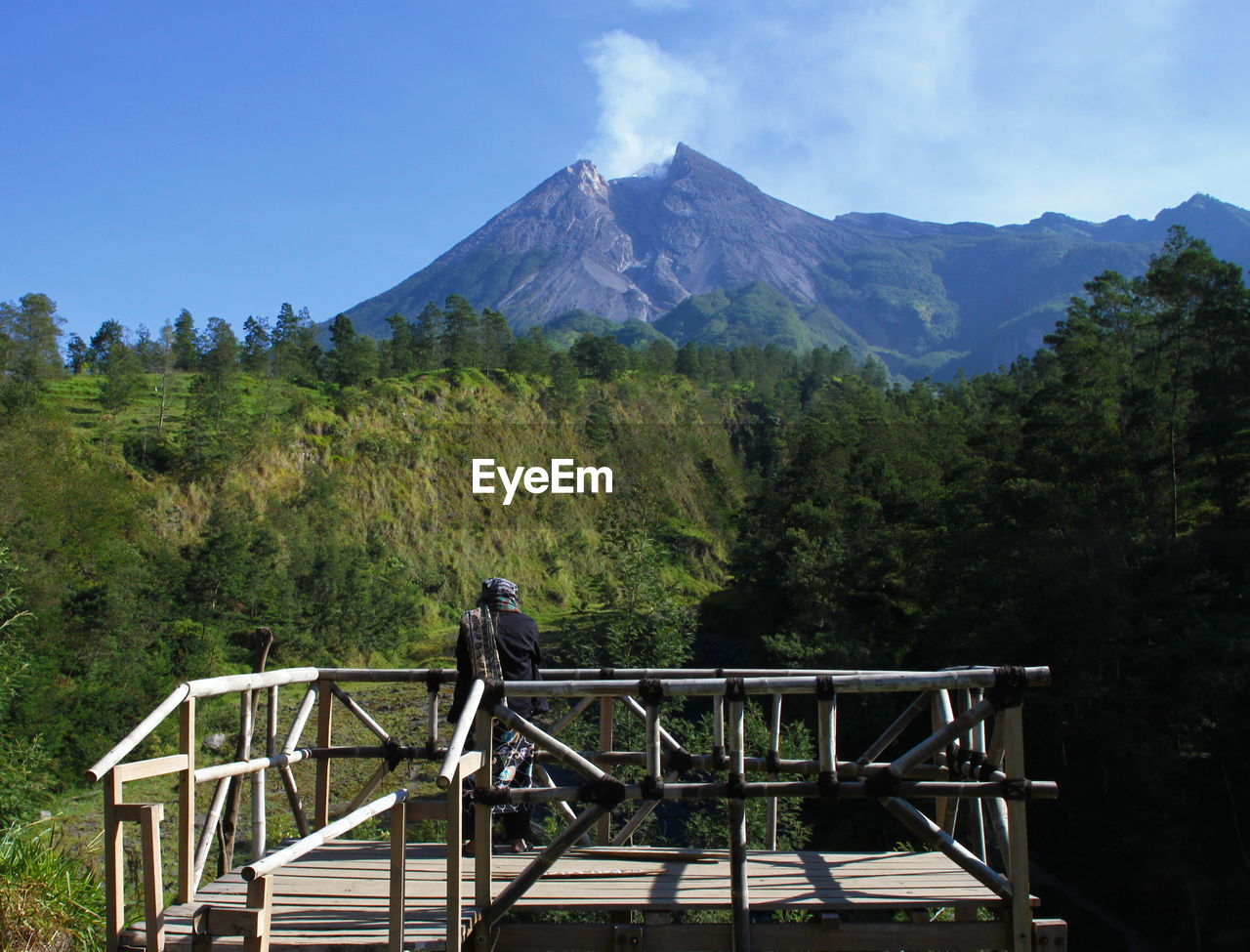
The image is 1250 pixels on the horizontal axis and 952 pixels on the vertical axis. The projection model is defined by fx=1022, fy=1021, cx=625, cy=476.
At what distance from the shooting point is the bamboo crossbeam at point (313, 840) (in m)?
3.43

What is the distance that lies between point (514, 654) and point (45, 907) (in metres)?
4.21

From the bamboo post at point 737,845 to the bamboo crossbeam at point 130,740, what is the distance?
2.28m

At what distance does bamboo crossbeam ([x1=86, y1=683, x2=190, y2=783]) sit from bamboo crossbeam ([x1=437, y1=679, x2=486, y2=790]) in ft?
3.67

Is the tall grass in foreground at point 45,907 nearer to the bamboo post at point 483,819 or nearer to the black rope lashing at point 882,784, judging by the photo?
the bamboo post at point 483,819

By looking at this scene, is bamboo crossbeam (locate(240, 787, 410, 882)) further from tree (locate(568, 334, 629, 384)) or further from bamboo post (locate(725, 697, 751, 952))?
tree (locate(568, 334, 629, 384))

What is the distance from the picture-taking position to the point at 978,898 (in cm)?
462

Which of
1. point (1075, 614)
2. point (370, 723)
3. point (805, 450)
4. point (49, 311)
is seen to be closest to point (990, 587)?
point (1075, 614)

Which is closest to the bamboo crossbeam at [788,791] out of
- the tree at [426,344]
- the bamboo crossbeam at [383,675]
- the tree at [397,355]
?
the bamboo crossbeam at [383,675]

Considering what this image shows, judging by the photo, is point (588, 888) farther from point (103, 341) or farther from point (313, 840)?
point (103, 341)

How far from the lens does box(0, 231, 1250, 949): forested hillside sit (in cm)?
2530

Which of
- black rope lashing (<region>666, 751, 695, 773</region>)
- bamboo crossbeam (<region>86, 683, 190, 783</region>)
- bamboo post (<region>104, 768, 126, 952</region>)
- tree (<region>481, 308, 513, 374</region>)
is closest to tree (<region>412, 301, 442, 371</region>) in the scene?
tree (<region>481, 308, 513, 374</region>)

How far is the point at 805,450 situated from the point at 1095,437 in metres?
19.2

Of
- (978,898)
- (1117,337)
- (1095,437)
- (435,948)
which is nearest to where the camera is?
(435,948)

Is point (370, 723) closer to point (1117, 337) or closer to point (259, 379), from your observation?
point (1117, 337)
